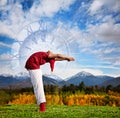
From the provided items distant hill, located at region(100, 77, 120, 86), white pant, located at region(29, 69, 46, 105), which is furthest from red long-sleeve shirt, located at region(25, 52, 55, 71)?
distant hill, located at region(100, 77, 120, 86)

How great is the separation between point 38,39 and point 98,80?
3273 millimetres

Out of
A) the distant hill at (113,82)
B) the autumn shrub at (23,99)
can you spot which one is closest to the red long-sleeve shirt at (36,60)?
the autumn shrub at (23,99)

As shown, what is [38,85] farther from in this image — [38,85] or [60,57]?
[60,57]

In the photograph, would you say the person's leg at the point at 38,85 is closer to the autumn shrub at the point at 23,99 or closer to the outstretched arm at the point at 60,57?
the outstretched arm at the point at 60,57

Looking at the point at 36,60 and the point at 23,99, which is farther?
the point at 23,99

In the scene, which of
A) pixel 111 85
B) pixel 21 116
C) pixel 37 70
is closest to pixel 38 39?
pixel 37 70

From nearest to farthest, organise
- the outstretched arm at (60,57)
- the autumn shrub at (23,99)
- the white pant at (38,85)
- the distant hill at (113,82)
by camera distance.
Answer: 1. the outstretched arm at (60,57)
2. the white pant at (38,85)
3. the autumn shrub at (23,99)
4. the distant hill at (113,82)

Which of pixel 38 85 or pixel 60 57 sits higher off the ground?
pixel 60 57

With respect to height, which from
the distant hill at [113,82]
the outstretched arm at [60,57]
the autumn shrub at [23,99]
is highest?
the outstretched arm at [60,57]

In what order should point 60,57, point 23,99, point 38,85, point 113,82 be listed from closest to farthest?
point 60,57, point 38,85, point 23,99, point 113,82

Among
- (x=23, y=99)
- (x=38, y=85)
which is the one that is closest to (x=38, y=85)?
(x=38, y=85)

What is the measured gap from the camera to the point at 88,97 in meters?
7.98

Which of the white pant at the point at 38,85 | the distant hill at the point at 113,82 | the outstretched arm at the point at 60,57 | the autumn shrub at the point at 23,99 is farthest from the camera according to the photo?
the distant hill at the point at 113,82

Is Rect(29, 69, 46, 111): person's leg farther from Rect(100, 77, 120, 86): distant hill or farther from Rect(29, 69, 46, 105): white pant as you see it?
Rect(100, 77, 120, 86): distant hill
